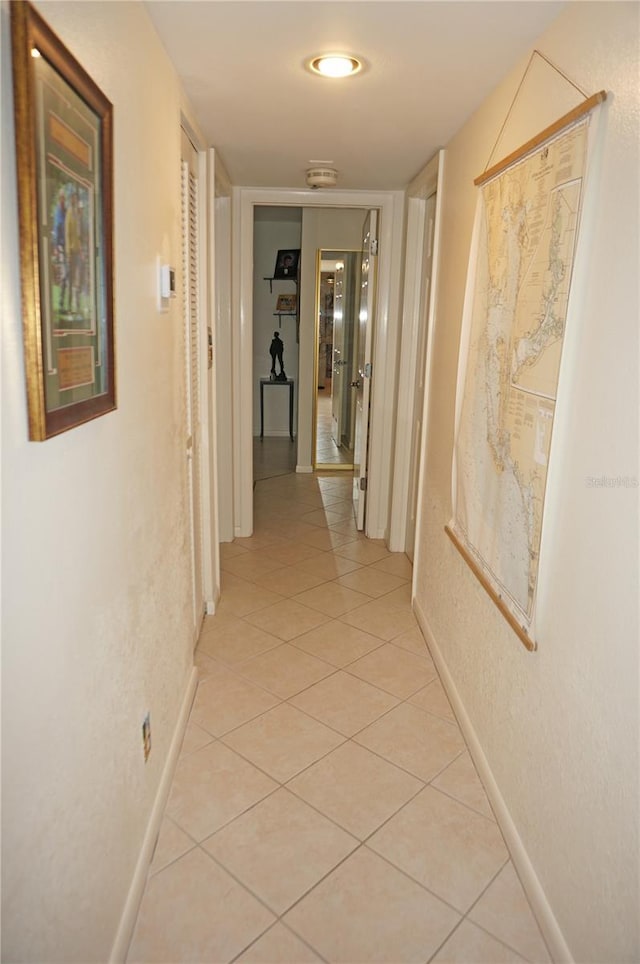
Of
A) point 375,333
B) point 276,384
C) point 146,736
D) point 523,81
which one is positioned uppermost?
point 523,81

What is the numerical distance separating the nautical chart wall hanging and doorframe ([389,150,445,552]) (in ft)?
2.91

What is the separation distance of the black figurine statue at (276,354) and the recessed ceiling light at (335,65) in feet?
17.1

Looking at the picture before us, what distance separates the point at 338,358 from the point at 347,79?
4.59 m

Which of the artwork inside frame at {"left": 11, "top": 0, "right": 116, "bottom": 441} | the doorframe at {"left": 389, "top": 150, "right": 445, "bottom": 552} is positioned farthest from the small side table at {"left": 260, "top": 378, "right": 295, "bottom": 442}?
the artwork inside frame at {"left": 11, "top": 0, "right": 116, "bottom": 441}

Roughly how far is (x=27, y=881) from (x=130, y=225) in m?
1.31

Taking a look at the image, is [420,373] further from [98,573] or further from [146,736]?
[98,573]

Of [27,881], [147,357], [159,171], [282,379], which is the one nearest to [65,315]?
[147,357]

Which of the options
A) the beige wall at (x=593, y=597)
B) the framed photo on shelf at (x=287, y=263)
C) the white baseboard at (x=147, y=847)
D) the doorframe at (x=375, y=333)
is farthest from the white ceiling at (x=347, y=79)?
the framed photo on shelf at (x=287, y=263)

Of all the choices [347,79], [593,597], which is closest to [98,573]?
[593,597]

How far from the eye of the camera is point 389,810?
1961mm

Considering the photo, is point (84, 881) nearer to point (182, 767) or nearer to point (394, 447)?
point (182, 767)

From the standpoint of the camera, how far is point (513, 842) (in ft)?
5.83

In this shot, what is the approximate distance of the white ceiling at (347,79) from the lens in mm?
1599

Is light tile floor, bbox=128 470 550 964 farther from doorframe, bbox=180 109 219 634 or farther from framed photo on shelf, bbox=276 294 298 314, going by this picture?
framed photo on shelf, bbox=276 294 298 314
